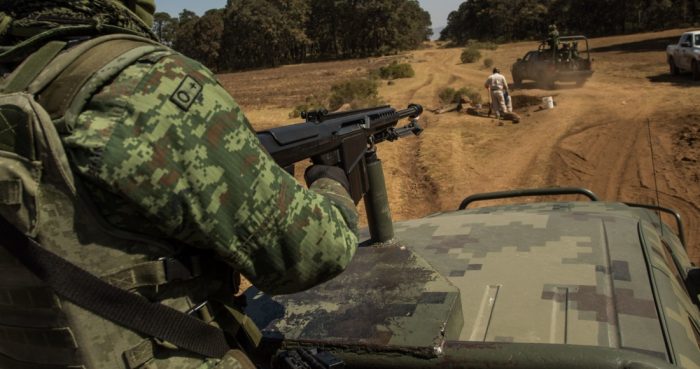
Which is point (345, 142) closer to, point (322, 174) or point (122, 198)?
point (322, 174)

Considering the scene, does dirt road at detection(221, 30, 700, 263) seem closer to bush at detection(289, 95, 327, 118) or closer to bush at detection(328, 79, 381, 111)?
bush at detection(328, 79, 381, 111)

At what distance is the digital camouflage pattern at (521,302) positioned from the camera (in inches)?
78.0

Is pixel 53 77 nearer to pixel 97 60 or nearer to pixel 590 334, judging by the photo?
pixel 97 60

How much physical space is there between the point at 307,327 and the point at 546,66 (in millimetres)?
20073

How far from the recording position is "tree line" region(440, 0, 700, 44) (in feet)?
128

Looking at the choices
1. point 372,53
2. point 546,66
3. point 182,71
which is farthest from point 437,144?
point 372,53

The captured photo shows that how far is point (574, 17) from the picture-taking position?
156 ft

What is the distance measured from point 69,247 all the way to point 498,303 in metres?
1.78

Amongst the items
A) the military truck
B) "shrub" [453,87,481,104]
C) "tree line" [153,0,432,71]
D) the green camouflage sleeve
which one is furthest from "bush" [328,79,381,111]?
"tree line" [153,0,432,71]

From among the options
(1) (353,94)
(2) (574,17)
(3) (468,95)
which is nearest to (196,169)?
(3) (468,95)

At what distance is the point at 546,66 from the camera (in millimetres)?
20547

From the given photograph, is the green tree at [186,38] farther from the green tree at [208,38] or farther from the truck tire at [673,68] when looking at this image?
the truck tire at [673,68]

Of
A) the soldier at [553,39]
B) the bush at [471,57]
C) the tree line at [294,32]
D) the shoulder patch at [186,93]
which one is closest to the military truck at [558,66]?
the soldier at [553,39]

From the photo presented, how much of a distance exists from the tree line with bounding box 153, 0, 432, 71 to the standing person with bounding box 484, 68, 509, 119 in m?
41.9
